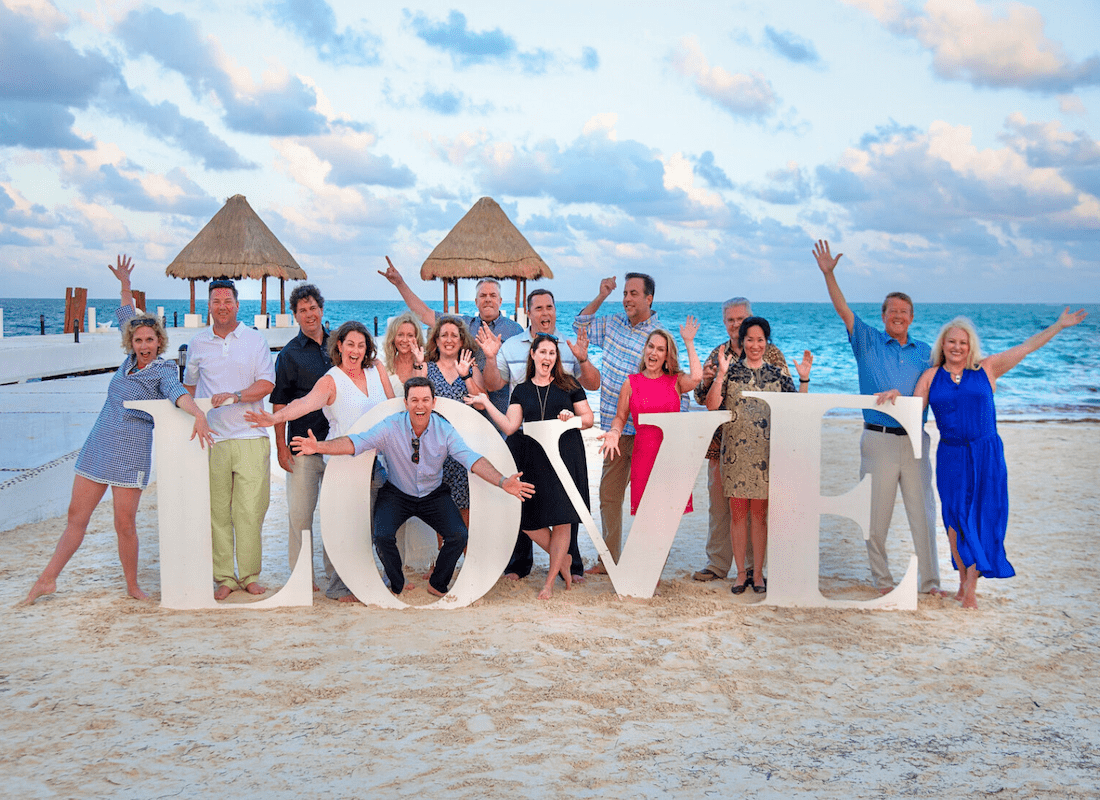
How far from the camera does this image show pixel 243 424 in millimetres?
4859

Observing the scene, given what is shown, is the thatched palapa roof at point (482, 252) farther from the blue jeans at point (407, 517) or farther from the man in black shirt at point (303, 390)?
the blue jeans at point (407, 517)

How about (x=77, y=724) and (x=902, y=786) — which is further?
(x=77, y=724)

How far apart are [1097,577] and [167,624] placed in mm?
5780

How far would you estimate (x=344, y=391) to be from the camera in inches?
190

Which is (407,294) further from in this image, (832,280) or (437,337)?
(832,280)

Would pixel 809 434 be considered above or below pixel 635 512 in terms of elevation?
above

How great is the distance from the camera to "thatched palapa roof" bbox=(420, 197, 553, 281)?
1928 centimetres

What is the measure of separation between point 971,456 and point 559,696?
8.94 feet

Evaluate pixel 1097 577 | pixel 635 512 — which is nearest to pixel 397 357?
pixel 635 512

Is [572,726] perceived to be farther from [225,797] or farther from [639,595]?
[639,595]

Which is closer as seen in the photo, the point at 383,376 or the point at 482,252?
the point at 383,376

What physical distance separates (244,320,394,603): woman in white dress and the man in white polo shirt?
0.69ft

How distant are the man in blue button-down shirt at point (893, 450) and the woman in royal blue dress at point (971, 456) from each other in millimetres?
162

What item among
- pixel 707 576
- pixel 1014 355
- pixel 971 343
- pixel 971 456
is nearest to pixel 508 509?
pixel 707 576
